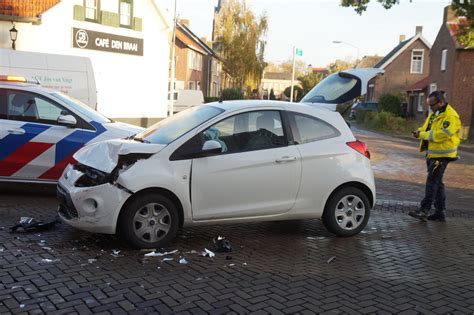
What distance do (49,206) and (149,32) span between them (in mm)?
17437

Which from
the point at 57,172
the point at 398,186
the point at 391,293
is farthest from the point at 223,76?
the point at 391,293

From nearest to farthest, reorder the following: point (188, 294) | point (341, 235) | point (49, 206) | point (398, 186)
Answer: point (188, 294) < point (341, 235) < point (49, 206) < point (398, 186)

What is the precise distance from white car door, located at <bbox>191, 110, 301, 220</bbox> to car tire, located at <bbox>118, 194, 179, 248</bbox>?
0.30 m

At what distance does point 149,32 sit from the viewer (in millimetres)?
23422

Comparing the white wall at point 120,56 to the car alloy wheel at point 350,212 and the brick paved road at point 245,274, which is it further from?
the car alloy wheel at point 350,212

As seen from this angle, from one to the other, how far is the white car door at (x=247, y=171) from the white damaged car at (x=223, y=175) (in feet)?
0.04

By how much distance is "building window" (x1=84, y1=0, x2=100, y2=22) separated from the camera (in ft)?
67.7

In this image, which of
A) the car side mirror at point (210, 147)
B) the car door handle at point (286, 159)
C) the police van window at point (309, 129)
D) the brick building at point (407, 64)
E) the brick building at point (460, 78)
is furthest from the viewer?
the brick building at point (407, 64)

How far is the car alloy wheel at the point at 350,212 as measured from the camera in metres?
6.32

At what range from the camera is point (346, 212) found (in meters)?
6.36

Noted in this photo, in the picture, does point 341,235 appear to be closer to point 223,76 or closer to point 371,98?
point 223,76

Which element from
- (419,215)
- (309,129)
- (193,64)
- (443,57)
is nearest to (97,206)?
(309,129)

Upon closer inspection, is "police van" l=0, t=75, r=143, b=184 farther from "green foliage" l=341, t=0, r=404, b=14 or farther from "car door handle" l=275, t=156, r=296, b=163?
"green foliage" l=341, t=0, r=404, b=14

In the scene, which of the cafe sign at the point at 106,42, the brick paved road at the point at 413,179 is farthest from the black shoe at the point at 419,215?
the cafe sign at the point at 106,42
